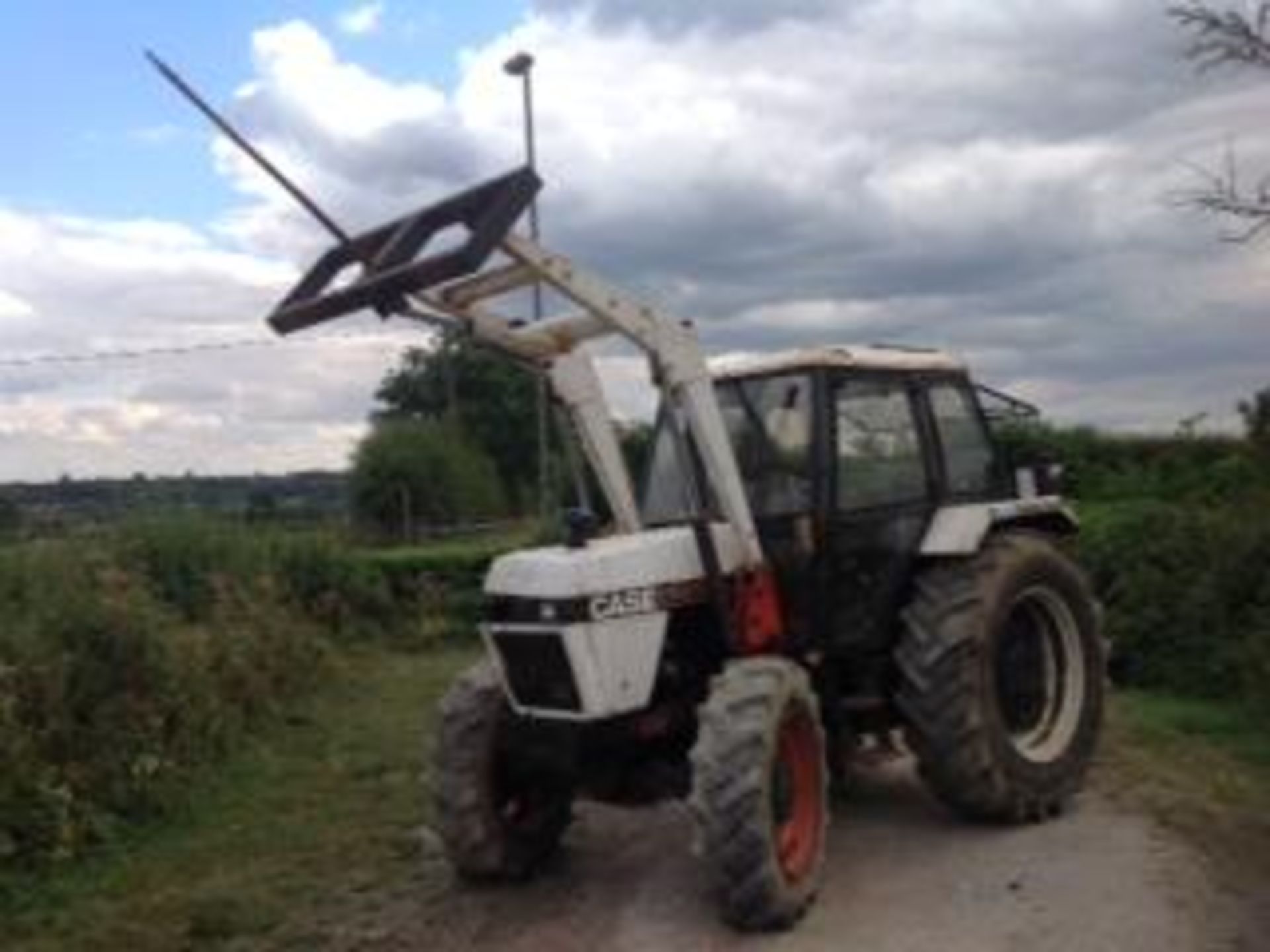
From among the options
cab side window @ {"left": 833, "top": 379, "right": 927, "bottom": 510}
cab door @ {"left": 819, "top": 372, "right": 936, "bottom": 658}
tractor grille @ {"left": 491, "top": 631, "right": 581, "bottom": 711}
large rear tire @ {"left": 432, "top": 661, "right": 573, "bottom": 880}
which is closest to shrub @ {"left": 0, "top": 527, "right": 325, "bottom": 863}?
large rear tire @ {"left": 432, "top": 661, "right": 573, "bottom": 880}

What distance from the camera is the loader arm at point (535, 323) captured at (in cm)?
941

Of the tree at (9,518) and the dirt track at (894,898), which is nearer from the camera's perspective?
the dirt track at (894,898)

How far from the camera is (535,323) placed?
10641 mm

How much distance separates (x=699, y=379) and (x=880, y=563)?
1.73 meters

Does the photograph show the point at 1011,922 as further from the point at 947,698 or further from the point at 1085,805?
the point at 1085,805

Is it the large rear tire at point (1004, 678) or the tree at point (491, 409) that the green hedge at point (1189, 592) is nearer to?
the large rear tire at point (1004, 678)

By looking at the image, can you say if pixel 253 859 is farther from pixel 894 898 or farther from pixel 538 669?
pixel 894 898

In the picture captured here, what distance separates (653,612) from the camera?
10.3 meters

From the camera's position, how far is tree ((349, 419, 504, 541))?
47781mm

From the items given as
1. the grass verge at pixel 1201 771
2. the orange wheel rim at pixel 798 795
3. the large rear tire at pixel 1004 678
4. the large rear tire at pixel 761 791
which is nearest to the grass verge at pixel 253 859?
the large rear tire at pixel 761 791

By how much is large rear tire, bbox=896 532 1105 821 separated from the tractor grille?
2.00 metres

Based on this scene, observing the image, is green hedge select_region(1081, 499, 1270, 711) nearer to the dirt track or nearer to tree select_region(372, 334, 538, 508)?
the dirt track

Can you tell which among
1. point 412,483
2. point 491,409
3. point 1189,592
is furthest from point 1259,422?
point 491,409

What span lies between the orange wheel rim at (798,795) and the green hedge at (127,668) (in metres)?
4.69
